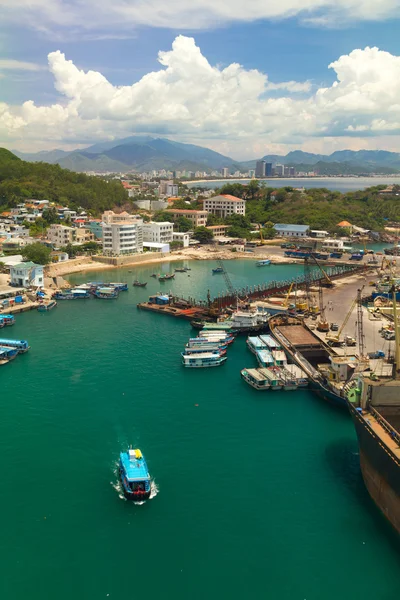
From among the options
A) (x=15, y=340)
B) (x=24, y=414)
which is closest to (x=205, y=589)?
(x=24, y=414)

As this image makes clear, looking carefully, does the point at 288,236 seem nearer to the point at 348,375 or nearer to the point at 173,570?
the point at 348,375

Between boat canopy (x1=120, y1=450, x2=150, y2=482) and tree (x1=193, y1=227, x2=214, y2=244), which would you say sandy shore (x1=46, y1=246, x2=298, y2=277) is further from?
boat canopy (x1=120, y1=450, x2=150, y2=482)

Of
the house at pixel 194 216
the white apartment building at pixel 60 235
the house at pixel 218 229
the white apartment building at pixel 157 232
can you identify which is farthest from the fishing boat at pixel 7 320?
the house at pixel 194 216

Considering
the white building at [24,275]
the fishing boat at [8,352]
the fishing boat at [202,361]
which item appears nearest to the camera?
the fishing boat at [202,361]

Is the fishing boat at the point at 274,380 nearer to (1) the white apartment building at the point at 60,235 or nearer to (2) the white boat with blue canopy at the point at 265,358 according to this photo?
(2) the white boat with blue canopy at the point at 265,358

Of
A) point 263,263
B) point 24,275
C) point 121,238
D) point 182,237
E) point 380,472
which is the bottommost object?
point 263,263

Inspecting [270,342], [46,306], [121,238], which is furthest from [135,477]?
[121,238]

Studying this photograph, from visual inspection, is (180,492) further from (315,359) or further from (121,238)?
(121,238)
